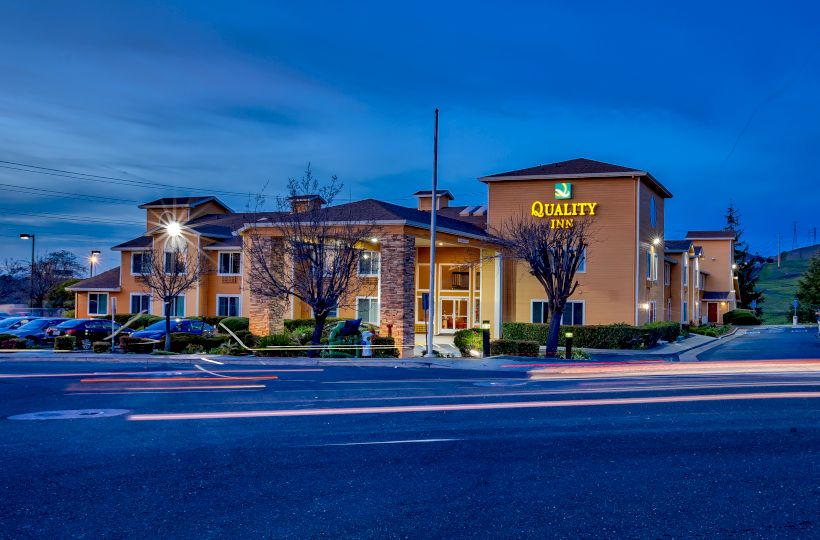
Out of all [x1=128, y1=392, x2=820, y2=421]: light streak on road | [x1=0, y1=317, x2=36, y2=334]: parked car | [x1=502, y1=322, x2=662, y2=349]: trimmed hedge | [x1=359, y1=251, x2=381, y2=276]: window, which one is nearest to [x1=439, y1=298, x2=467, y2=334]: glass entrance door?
[x1=359, y1=251, x2=381, y2=276]: window

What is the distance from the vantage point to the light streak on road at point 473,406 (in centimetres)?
1311

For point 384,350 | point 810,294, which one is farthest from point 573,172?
point 810,294

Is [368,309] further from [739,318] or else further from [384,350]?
[739,318]

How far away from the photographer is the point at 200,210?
177 ft

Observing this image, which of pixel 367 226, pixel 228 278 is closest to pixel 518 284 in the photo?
pixel 367 226

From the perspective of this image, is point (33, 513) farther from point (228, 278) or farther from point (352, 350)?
point (228, 278)

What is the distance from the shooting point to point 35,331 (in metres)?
37.8

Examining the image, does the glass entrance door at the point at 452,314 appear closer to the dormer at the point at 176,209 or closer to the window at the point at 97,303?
the dormer at the point at 176,209

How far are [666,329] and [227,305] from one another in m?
28.2

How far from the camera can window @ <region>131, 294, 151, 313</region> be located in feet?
169

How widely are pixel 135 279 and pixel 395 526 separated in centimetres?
4936

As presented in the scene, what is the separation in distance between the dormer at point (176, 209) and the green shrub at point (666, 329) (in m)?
31.9

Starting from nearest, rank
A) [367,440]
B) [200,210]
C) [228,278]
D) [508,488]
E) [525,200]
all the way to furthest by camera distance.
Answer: [508,488] < [367,440] < [525,200] < [228,278] < [200,210]

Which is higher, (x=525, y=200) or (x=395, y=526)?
(x=525, y=200)
